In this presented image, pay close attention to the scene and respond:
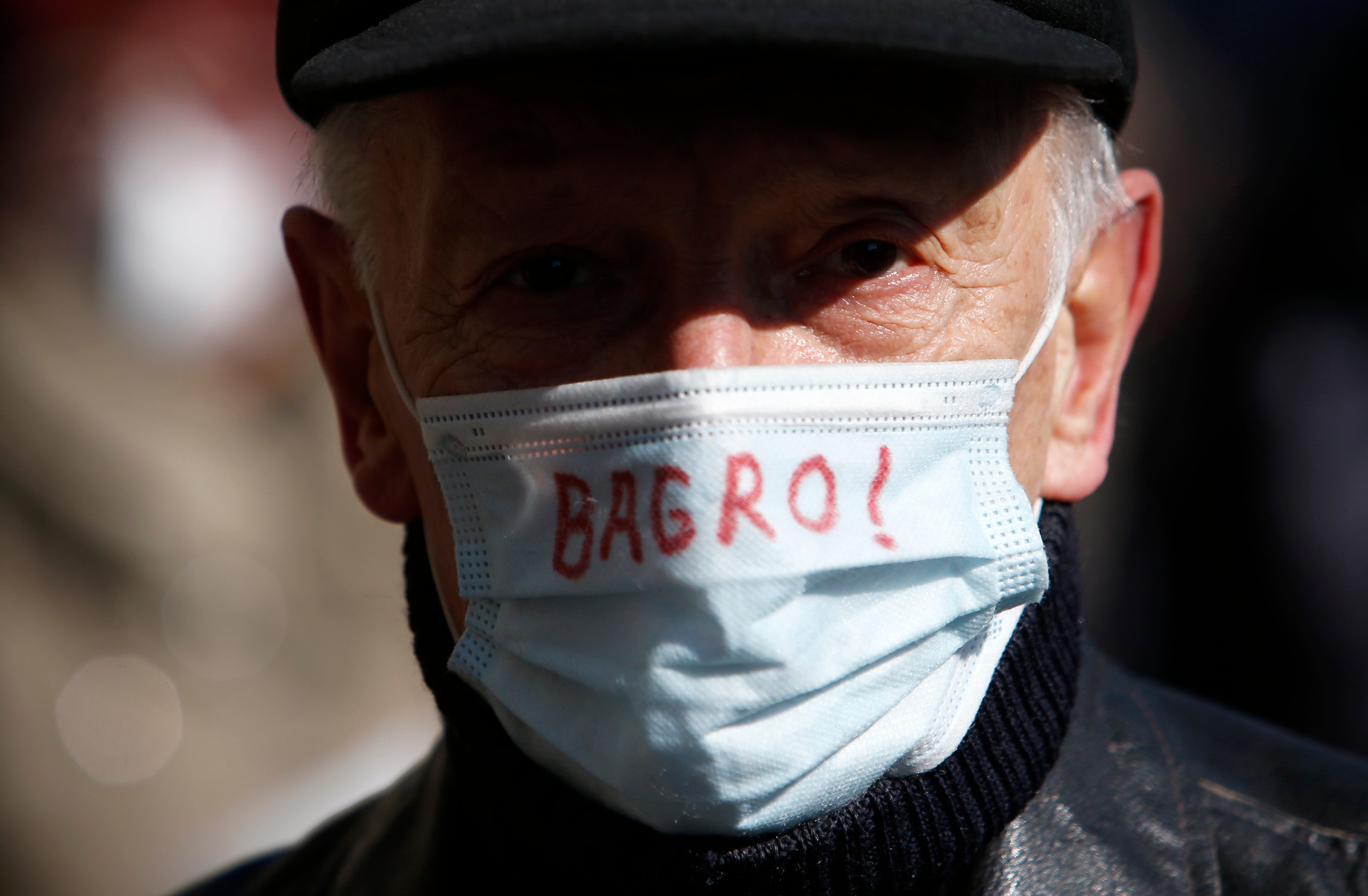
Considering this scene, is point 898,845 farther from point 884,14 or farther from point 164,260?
point 164,260

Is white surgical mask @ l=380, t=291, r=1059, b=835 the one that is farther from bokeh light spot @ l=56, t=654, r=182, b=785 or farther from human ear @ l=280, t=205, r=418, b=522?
bokeh light spot @ l=56, t=654, r=182, b=785

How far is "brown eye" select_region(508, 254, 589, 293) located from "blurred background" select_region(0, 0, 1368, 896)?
3380mm

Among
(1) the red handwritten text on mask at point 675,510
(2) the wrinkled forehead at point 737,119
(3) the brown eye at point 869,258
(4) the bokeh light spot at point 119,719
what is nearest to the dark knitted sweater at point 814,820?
(1) the red handwritten text on mask at point 675,510

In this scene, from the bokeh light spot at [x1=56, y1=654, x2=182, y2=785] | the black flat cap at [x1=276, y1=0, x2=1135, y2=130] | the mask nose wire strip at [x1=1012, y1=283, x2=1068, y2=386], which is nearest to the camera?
the black flat cap at [x1=276, y1=0, x2=1135, y2=130]

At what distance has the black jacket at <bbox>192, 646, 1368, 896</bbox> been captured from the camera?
1.74m

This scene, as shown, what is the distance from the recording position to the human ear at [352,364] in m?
1.96

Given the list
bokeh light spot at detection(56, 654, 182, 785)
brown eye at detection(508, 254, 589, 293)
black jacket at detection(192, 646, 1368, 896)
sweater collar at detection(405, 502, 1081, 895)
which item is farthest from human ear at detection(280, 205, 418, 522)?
bokeh light spot at detection(56, 654, 182, 785)

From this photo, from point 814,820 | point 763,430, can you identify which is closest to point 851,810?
point 814,820

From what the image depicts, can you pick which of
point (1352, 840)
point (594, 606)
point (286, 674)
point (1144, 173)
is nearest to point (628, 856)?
point (594, 606)

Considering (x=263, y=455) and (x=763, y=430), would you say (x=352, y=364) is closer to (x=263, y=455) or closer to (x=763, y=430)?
(x=763, y=430)

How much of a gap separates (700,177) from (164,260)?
15.4 ft

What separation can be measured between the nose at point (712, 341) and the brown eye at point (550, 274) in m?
0.21

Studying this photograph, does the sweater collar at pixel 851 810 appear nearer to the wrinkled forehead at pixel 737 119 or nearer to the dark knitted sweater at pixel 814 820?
the dark knitted sweater at pixel 814 820

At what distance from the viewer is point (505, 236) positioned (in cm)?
160
